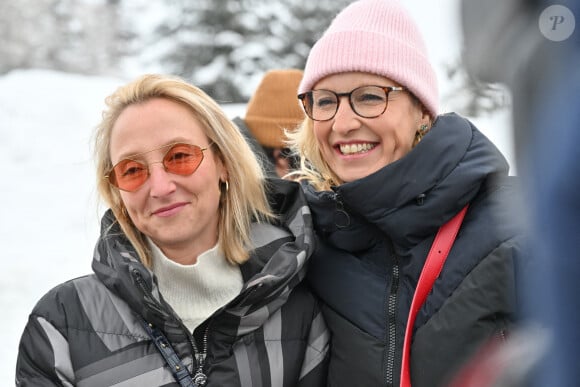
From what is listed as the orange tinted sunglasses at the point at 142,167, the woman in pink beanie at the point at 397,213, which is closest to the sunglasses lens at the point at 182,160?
the orange tinted sunglasses at the point at 142,167

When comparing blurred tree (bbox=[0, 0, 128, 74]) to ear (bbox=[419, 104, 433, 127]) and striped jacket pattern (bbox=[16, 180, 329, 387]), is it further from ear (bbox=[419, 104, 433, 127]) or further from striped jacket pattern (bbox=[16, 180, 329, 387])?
ear (bbox=[419, 104, 433, 127])

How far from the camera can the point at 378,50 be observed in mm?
2271

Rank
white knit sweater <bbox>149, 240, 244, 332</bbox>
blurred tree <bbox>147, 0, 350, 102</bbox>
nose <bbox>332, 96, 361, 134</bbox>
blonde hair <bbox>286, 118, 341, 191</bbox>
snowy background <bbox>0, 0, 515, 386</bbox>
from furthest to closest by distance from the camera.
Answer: blurred tree <bbox>147, 0, 350, 102</bbox>, snowy background <bbox>0, 0, 515, 386</bbox>, blonde hair <bbox>286, 118, 341, 191</bbox>, white knit sweater <bbox>149, 240, 244, 332</bbox>, nose <bbox>332, 96, 361, 134</bbox>

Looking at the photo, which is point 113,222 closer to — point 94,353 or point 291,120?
point 94,353

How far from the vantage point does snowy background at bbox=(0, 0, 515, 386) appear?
7016 mm

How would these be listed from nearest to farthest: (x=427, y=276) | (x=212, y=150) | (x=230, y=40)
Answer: (x=427, y=276) → (x=212, y=150) → (x=230, y=40)

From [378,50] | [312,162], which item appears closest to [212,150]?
[312,162]

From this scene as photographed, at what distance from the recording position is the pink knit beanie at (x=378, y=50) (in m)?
2.27

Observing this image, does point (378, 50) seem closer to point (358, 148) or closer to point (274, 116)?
point (358, 148)

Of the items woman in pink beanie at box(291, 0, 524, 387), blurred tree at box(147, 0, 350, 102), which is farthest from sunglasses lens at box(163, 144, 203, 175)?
blurred tree at box(147, 0, 350, 102)

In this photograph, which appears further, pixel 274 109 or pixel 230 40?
pixel 230 40

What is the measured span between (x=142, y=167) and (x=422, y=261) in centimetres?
106

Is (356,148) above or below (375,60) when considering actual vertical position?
below

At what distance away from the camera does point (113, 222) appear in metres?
2.48
